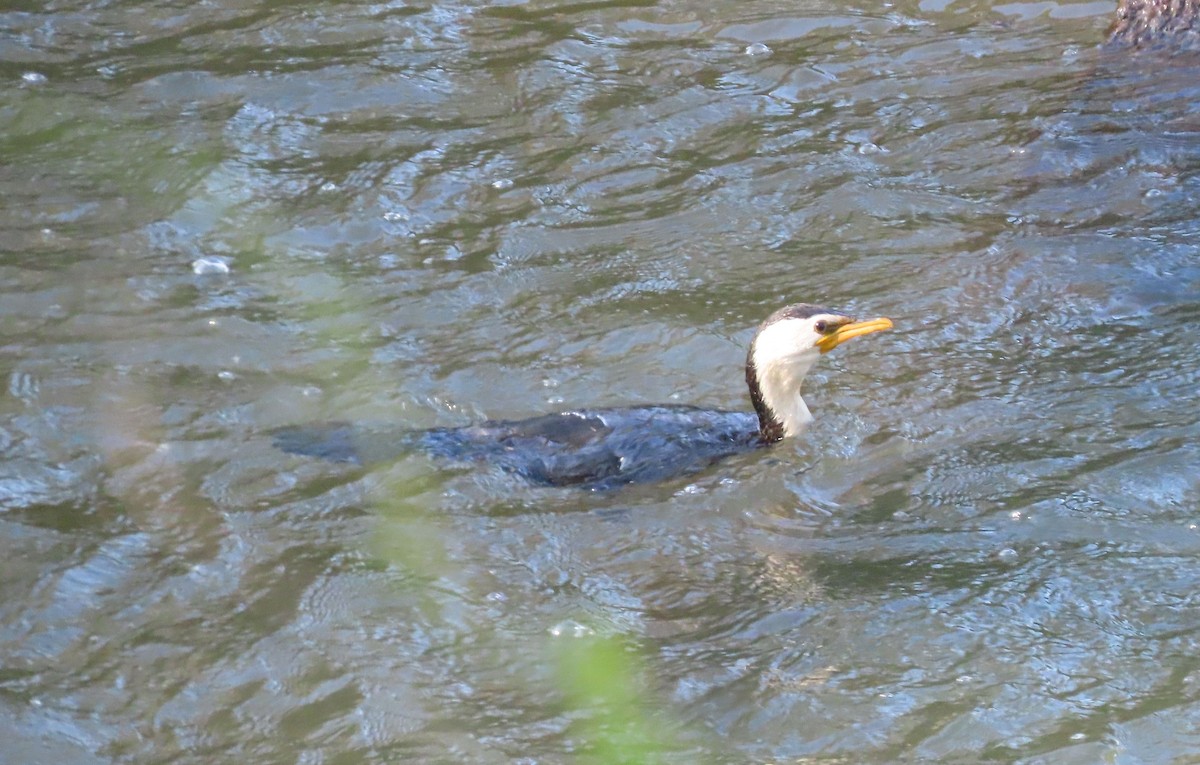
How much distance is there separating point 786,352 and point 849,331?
0.31m

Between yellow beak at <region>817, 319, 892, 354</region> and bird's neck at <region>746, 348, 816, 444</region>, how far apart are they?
0.30ft

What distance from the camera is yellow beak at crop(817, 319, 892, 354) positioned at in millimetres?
6309

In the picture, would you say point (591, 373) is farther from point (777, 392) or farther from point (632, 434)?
point (777, 392)

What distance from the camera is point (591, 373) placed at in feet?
22.8

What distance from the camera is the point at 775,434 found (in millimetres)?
6551

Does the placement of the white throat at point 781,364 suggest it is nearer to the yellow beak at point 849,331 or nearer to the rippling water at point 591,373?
the yellow beak at point 849,331

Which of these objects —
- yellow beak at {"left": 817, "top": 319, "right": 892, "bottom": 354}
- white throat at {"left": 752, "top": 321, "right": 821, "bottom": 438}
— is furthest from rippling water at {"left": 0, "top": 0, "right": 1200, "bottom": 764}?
yellow beak at {"left": 817, "top": 319, "right": 892, "bottom": 354}

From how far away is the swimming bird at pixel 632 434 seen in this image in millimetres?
6172

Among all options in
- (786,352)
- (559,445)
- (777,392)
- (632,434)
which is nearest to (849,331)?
(786,352)

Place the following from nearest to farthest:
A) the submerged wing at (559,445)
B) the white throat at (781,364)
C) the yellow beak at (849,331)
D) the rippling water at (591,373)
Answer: the rippling water at (591,373)
the submerged wing at (559,445)
the yellow beak at (849,331)
the white throat at (781,364)

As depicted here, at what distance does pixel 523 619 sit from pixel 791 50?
640cm

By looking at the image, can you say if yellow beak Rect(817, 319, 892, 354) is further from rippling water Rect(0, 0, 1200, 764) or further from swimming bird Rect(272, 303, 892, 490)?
rippling water Rect(0, 0, 1200, 764)

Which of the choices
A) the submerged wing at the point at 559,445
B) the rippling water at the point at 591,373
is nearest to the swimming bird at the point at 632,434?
the submerged wing at the point at 559,445

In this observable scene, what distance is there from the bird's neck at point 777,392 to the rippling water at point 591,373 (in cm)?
13
